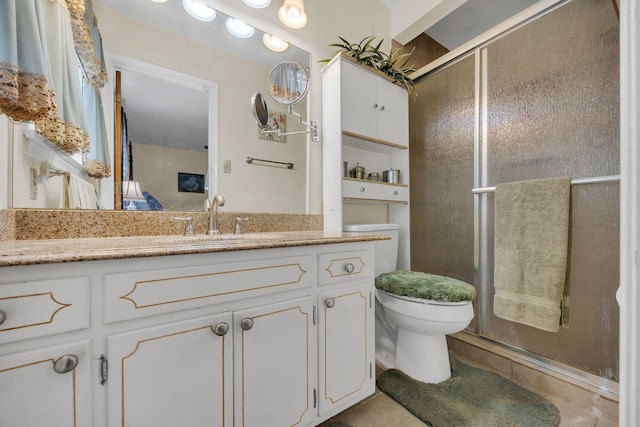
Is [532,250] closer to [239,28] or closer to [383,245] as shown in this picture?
[383,245]

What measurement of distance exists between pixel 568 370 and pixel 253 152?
191 cm

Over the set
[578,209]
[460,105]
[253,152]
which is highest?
[460,105]

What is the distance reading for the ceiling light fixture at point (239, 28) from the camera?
4.74 feet

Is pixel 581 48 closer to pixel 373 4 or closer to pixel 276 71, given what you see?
pixel 373 4

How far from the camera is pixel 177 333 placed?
77 centimetres

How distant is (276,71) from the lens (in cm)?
160

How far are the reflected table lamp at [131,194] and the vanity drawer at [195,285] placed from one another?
586mm

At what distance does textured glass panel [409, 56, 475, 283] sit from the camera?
6.15ft

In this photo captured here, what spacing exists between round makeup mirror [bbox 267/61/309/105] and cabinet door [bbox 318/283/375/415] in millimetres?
1119

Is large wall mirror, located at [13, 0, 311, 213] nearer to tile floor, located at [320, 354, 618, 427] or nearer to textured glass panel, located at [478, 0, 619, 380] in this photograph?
tile floor, located at [320, 354, 618, 427]

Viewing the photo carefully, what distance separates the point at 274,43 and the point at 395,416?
195cm

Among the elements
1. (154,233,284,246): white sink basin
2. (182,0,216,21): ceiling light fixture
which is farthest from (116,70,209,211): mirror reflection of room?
(182,0,216,21): ceiling light fixture

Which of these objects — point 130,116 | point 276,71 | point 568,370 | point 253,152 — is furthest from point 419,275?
point 130,116

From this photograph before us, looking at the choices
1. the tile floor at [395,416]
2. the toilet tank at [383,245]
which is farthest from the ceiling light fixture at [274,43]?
the tile floor at [395,416]
